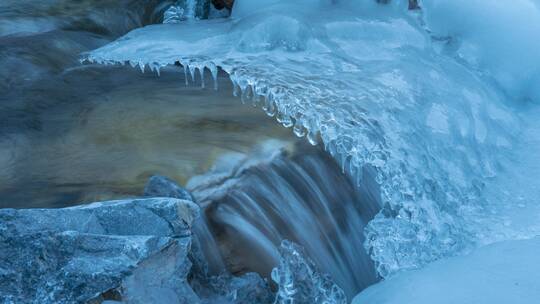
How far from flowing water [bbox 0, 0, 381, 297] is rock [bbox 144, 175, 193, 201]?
0.22 feet

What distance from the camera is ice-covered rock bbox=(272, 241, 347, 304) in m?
2.68

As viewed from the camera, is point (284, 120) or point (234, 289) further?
point (284, 120)

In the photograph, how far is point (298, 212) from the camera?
115 inches

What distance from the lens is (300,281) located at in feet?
8.91

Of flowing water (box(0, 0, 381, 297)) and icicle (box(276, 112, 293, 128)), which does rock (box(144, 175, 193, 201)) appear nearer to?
flowing water (box(0, 0, 381, 297))

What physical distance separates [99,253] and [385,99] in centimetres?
199

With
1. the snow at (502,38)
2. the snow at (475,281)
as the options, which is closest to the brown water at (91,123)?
the snow at (475,281)

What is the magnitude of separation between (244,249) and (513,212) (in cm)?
142

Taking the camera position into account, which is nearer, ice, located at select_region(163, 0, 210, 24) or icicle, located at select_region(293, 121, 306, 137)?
icicle, located at select_region(293, 121, 306, 137)

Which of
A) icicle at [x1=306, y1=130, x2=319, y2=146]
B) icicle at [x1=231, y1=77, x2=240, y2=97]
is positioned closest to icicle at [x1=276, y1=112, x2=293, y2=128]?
icicle at [x1=306, y1=130, x2=319, y2=146]

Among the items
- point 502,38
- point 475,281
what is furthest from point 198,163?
point 502,38

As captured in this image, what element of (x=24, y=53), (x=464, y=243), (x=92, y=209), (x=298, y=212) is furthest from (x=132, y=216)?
(x=24, y=53)

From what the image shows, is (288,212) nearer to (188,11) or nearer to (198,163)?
(198,163)

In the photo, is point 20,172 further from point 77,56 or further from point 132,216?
point 77,56
